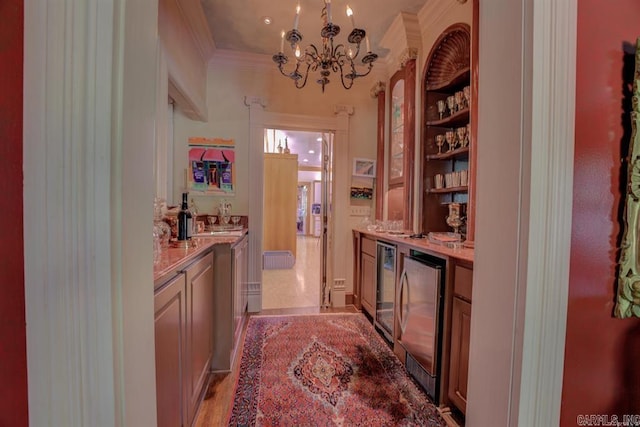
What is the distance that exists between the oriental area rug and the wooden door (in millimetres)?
2689

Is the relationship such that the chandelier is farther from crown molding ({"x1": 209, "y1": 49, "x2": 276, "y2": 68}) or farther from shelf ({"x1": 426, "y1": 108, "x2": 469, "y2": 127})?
shelf ({"x1": 426, "y1": 108, "x2": 469, "y2": 127})

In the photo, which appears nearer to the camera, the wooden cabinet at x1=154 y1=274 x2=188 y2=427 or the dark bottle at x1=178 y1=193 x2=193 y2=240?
A: the wooden cabinet at x1=154 y1=274 x2=188 y2=427

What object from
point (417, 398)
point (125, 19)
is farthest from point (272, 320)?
point (125, 19)

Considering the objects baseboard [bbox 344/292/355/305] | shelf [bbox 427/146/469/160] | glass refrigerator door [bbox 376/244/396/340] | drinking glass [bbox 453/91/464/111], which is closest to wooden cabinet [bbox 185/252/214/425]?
glass refrigerator door [bbox 376/244/396/340]

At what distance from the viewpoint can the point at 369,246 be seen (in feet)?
8.96

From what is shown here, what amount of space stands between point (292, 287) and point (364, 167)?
214 centimetres

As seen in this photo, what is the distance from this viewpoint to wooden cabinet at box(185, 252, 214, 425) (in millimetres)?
1233

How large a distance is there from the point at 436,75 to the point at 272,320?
3.01 metres

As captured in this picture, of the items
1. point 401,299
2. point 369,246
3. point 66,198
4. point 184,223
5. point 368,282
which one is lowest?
point 368,282

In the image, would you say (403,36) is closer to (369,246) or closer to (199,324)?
(369,246)

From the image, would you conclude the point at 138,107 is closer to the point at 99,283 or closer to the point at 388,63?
the point at 99,283

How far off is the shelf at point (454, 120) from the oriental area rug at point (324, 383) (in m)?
2.09

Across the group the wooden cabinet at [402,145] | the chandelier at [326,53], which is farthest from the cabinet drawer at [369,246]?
the chandelier at [326,53]

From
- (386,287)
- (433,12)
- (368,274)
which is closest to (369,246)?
(368,274)
